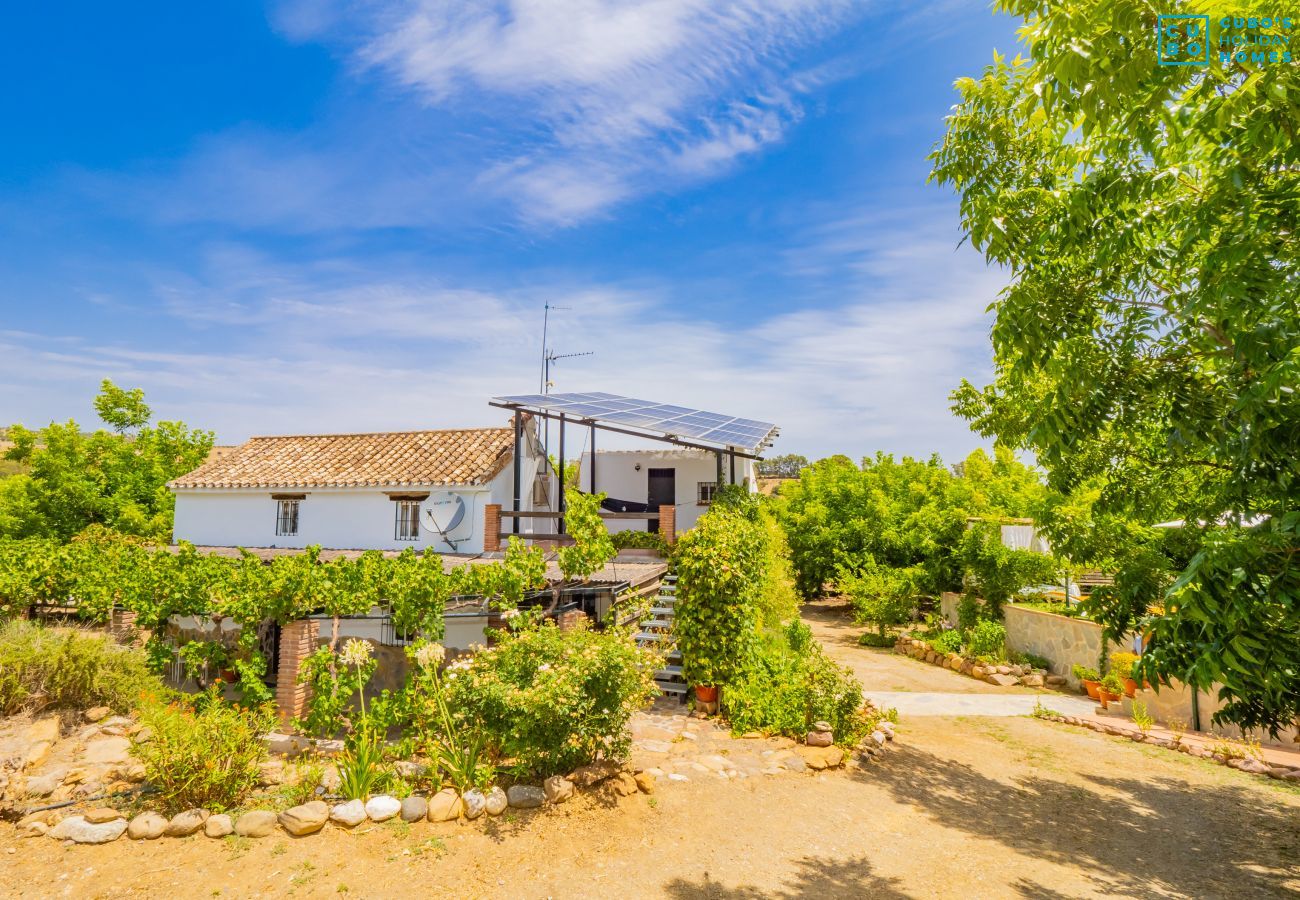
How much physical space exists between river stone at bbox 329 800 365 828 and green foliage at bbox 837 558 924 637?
633 inches

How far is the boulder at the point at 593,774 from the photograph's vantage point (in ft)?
25.9

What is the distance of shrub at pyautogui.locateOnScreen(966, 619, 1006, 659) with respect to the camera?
52.7ft

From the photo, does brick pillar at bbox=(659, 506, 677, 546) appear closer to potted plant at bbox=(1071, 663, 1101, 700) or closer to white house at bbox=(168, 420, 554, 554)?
white house at bbox=(168, 420, 554, 554)

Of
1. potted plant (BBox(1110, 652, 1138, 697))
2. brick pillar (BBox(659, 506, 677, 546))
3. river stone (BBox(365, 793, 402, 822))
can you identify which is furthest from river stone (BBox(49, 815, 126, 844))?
potted plant (BBox(1110, 652, 1138, 697))

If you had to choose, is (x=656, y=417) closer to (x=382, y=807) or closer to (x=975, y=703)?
(x=975, y=703)

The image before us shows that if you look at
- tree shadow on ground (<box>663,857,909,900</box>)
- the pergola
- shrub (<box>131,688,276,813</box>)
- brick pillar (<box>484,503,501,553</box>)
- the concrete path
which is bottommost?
the concrete path

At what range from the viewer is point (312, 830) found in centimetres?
673

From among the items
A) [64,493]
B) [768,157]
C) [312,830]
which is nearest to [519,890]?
[312,830]

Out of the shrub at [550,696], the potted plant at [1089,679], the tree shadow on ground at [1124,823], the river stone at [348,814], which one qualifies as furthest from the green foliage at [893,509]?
the river stone at [348,814]

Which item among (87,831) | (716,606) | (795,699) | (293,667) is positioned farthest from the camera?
(716,606)

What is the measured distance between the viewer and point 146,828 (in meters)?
6.60

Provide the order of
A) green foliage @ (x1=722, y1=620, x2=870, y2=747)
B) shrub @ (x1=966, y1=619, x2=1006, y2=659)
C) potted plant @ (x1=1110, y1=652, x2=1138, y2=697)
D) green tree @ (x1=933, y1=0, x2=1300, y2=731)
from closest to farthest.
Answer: green tree @ (x1=933, y1=0, x2=1300, y2=731) → green foliage @ (x1=722, y1=620, x2=870, y2=747) → potted plant @ (x1=1110, y1=652, x2=1138, y2=697) → shrub @ (x1=966, y1=619, x2=1006, y2=659)

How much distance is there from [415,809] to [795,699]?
6113mm

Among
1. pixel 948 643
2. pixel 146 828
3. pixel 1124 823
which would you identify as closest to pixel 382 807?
pixel 146 828
